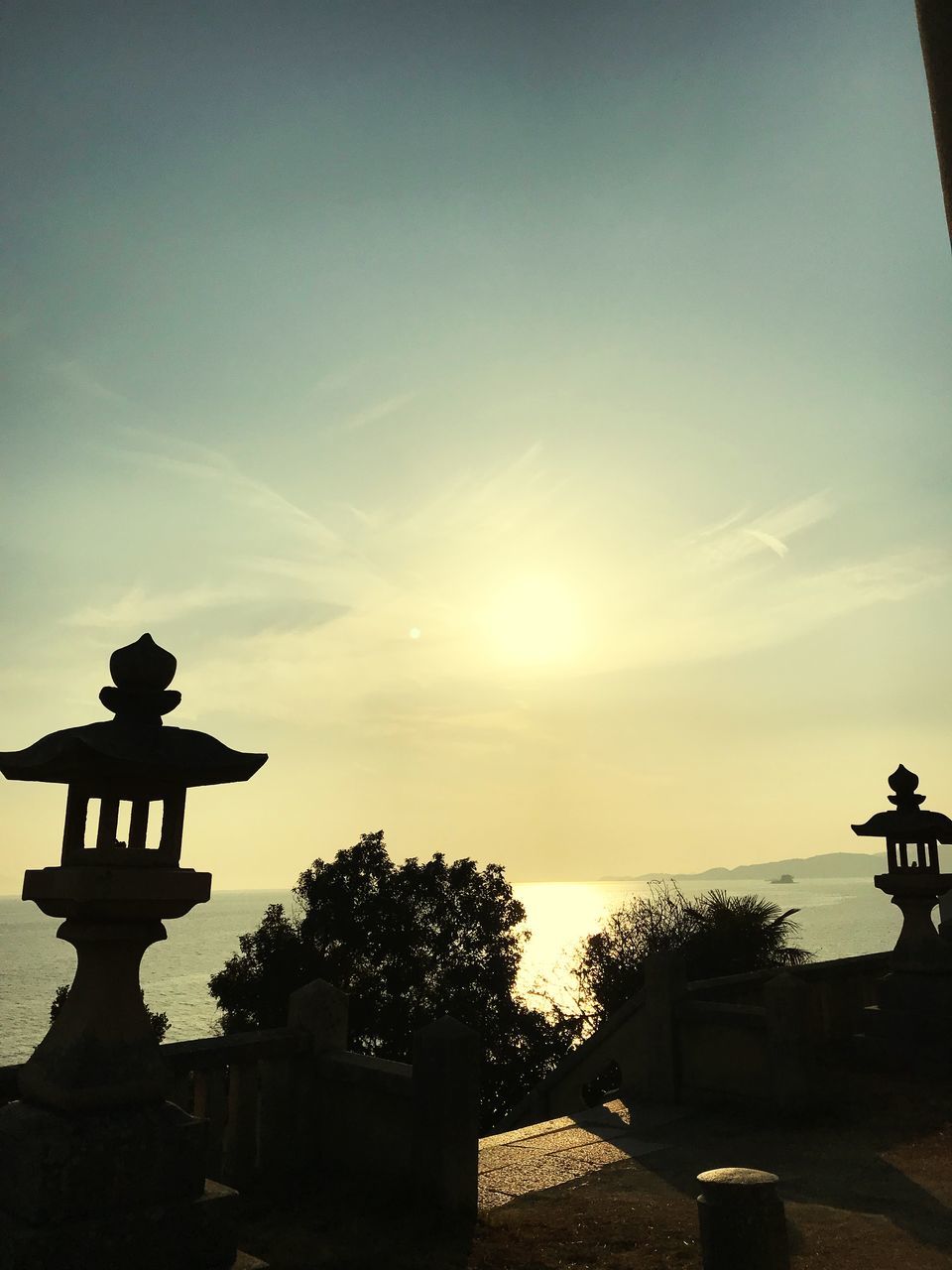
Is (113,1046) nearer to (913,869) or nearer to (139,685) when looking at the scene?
(139,685)

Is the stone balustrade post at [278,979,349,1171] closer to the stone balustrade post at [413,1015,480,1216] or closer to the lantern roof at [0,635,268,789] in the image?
the stone balustrade post at [413,1015,480,1216]

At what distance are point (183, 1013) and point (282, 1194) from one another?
381 feet

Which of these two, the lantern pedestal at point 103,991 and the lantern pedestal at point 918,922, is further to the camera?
the lantern pedestal at point 918,922

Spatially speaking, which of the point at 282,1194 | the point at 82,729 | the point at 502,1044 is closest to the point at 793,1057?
the point at 282,1194

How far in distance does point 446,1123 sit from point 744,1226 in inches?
97.9

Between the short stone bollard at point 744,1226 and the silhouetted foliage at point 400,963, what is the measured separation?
3208cm

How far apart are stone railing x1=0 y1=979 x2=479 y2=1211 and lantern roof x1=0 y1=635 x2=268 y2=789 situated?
9.39 feet

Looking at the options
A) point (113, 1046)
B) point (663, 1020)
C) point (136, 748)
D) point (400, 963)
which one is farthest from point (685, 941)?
point (136, 748)

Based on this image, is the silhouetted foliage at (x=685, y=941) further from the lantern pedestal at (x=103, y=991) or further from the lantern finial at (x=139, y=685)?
the lantern finial at (x=139, y=685)

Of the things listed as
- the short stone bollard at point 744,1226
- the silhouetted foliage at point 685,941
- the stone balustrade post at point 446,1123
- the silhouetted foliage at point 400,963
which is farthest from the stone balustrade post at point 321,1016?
the silhouetted foliage at point 400,963

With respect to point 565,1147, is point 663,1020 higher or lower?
higher

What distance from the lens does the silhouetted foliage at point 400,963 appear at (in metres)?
35.1

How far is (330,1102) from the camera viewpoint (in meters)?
7.75

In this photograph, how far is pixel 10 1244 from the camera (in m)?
4.40
